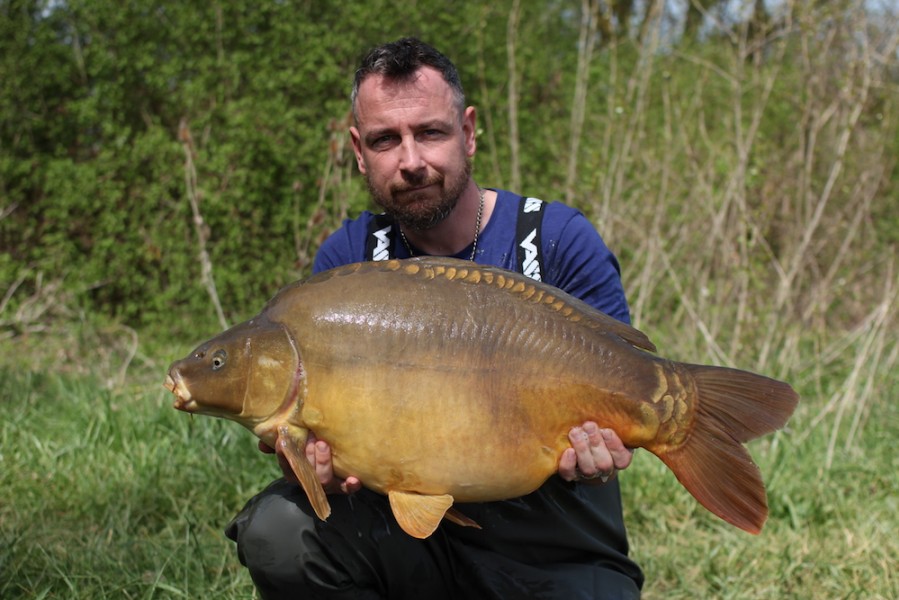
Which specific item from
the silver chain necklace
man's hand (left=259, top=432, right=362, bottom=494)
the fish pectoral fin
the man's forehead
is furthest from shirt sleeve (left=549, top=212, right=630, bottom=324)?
man's hand (left=259, top=432, right=362, bottom=494)

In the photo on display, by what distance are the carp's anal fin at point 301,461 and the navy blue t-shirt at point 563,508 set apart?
44 centimetres

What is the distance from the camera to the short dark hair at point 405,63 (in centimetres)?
196

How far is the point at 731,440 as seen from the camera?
1.58m

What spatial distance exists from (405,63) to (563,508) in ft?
3.26

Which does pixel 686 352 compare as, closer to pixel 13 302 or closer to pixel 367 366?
pixel 367 366

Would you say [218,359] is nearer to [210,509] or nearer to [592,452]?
[592,452]

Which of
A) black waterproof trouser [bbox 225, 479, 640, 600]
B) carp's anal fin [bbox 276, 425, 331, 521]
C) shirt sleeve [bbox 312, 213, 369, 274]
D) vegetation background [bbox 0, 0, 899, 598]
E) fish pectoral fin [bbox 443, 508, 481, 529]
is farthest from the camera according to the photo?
vegetation background [bbox 0, 0, 899, 598]

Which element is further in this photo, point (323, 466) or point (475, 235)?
point (475, 235)

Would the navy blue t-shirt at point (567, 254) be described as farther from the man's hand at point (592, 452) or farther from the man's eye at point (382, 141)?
the man's hand at point (592, 452)

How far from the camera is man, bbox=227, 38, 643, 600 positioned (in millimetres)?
1835

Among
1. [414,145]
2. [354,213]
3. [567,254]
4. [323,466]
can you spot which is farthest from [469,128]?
[354,213]

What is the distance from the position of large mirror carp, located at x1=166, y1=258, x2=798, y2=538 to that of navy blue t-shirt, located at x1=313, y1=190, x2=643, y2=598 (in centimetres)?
33

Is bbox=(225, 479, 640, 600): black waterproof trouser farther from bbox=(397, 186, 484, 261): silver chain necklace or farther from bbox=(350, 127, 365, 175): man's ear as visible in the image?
bbox=(350, 127, 365, 175): man's ear

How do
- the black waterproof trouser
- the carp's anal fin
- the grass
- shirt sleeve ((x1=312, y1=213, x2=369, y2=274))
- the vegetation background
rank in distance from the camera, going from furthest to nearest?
1. the vegetation background
2. the grass
3. shirt sleeve ((x1=312, y1=213, x2=369, y2=274))
4. the black waterproof trouser
5. the carp's anal fin
